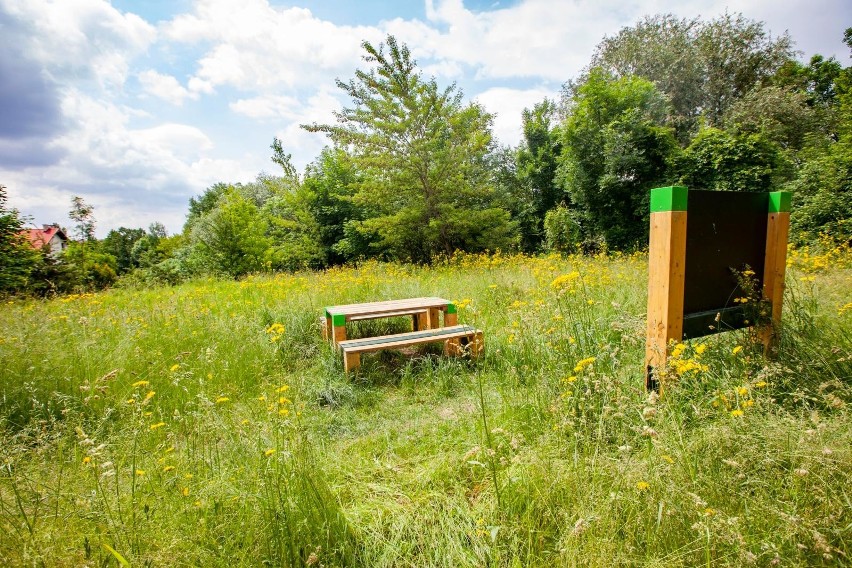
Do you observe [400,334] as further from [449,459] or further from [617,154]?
[617,154]

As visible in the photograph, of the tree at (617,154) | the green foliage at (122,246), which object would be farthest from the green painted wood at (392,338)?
the green foliage at (122,246)

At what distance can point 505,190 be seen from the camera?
19.0m

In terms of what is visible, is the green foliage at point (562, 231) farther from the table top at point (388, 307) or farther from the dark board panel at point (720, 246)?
the dark board panel at point (720, 246)

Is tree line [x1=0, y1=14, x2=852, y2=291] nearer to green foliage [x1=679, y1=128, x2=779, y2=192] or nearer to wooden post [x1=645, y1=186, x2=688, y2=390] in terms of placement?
green foliage [x1=679, y1=128, x2=779, y2=192]

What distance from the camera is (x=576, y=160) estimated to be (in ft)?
50.4

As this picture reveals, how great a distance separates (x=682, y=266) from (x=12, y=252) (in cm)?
1189

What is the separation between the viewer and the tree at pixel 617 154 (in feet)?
45.9

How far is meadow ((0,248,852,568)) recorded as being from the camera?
149cm

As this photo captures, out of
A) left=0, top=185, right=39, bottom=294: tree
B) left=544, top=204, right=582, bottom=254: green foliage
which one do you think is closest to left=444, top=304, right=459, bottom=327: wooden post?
left=0, top=185, right=39, bottom=294: tree

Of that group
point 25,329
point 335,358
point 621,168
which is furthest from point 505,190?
point 25,329

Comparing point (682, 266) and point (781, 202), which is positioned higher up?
point (781, 202)

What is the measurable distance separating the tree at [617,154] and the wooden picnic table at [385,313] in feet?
38.6

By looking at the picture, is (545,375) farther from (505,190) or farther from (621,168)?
(505,190)

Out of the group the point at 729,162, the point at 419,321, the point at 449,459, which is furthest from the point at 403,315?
the point at 729,162
